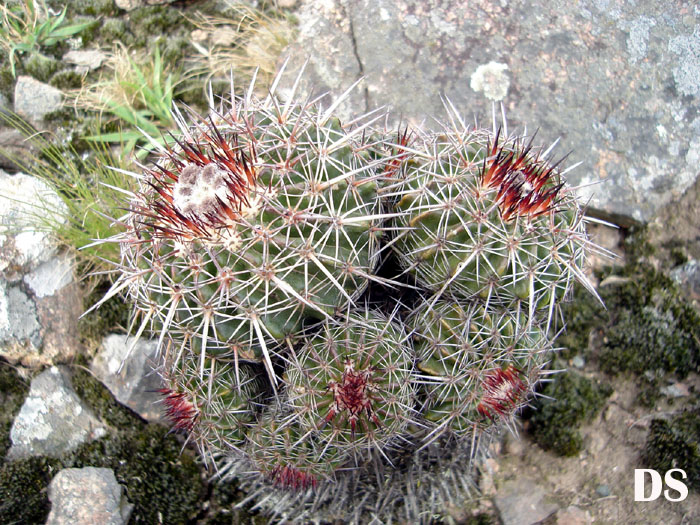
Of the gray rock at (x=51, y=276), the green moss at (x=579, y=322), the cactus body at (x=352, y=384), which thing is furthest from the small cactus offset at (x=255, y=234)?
the green moss at (x=579, y=322)

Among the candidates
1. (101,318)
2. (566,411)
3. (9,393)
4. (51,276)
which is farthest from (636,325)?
(9,393)

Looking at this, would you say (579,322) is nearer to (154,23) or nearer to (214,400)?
(214,400)

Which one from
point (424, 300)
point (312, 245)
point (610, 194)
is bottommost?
point (610, 194)

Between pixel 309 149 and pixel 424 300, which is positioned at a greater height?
pixel 309 149

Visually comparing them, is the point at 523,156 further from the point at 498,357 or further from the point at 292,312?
the point at 292,312

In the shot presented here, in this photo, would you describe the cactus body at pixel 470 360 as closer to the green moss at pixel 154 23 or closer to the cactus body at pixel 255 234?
the cactus body at pixel 255 234

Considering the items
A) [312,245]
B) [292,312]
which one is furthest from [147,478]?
[312,245]
